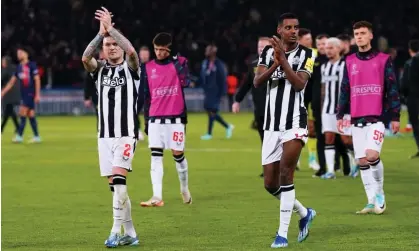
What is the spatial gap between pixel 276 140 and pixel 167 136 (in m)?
3.63

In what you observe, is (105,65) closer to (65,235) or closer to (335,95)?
(65,235)

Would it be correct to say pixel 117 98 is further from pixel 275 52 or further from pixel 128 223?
pixel 275 52

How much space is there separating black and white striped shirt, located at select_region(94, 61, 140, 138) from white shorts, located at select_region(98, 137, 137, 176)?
0.05m

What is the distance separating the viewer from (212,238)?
9750mm

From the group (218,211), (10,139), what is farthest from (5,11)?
(218,211)

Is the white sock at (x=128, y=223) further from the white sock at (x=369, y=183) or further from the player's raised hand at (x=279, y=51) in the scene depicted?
the white sock at (x=369, y=183)

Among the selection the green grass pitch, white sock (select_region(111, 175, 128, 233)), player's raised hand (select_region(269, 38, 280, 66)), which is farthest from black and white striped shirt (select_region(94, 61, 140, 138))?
player's raised hand (select_region(269, 38, 280, 66))

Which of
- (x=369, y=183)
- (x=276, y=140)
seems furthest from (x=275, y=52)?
(x=369, y=183)

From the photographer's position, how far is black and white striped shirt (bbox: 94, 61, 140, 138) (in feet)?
31.6

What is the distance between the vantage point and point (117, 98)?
966cm

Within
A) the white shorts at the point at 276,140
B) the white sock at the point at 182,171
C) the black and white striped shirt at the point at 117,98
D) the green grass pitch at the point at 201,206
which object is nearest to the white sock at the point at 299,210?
the green grass pitch at the point at 201,206

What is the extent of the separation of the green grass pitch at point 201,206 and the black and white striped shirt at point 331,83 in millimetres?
1167

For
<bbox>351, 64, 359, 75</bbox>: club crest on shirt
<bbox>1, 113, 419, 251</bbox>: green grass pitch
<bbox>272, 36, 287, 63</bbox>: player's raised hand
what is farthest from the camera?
<bbox>351, 64, 359, 75</bbox>: club crest on shirt

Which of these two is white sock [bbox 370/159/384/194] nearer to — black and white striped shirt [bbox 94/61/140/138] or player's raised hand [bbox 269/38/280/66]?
player's raised hand [bbox 269/38/280/66]
